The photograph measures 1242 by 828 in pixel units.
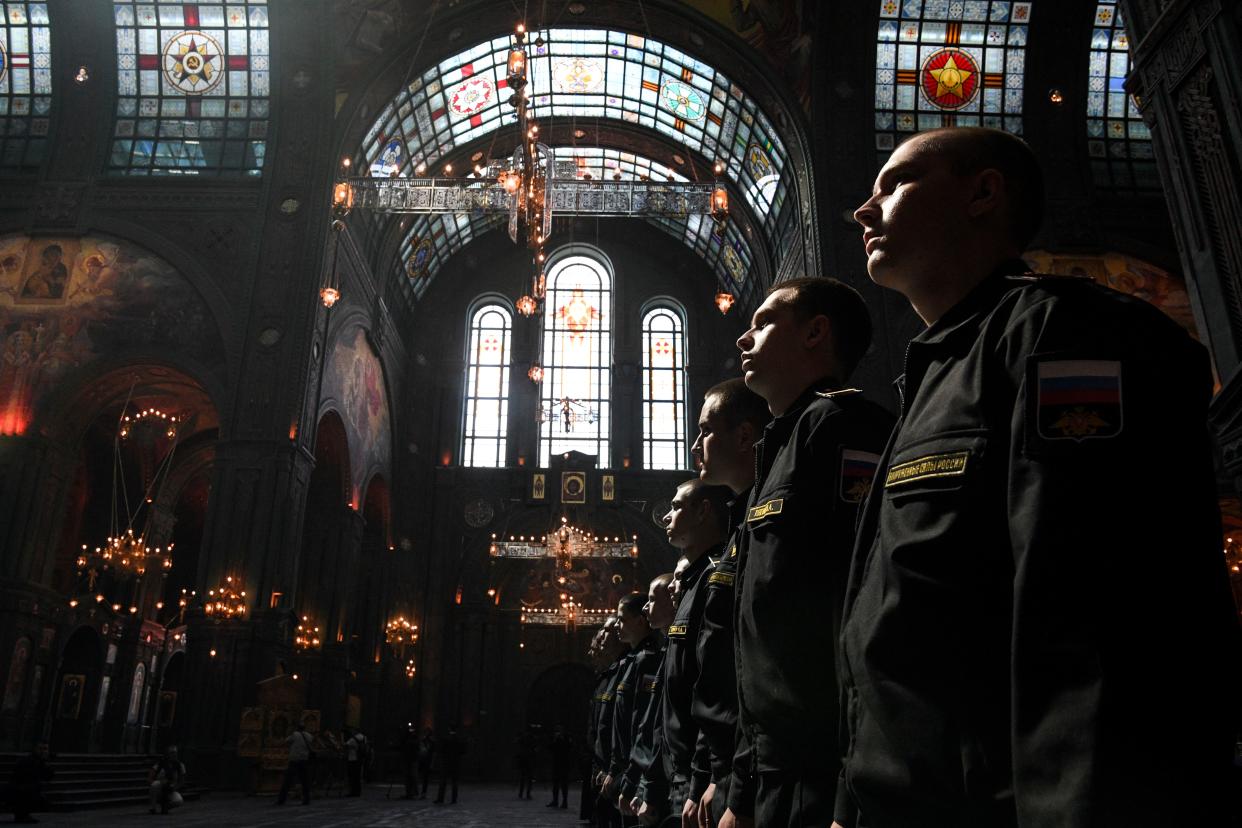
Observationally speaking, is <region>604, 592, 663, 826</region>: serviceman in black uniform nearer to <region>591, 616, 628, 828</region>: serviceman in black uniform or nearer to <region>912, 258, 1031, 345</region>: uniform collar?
<region>591, 616, 628, 828</region>: serviceman in black uniform

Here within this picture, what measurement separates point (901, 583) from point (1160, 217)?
56.1ft

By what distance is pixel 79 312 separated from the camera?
15078mm

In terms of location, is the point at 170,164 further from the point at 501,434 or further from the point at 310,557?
the point at 501,434

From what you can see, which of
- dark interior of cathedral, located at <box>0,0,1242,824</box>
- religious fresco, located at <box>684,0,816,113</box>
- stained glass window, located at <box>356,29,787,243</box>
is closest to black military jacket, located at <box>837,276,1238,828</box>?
dark interior of cathedral, located at <box>0,0,1242,824</box>

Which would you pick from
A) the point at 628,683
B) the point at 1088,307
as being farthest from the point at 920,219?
the point at 628,683

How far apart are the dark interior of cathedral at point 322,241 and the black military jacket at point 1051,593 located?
1003 cm

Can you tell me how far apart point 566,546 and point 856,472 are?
17.9 m

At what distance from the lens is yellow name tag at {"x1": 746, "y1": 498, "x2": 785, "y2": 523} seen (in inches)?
70.3

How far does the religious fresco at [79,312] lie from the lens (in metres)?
14.8

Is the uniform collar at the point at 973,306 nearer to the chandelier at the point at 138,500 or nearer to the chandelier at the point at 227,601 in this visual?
the chandelier at the point at 227,601

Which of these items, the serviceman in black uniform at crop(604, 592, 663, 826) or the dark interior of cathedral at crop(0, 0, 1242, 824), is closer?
the serviceman in black uniform at crop(604, 592, 663, 826)

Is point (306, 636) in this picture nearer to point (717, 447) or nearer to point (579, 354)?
point (579, 354)

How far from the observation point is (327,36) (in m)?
16.1

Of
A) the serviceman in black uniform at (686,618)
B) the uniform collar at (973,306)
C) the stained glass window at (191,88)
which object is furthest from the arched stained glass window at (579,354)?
the uniform collar at (973,306)
